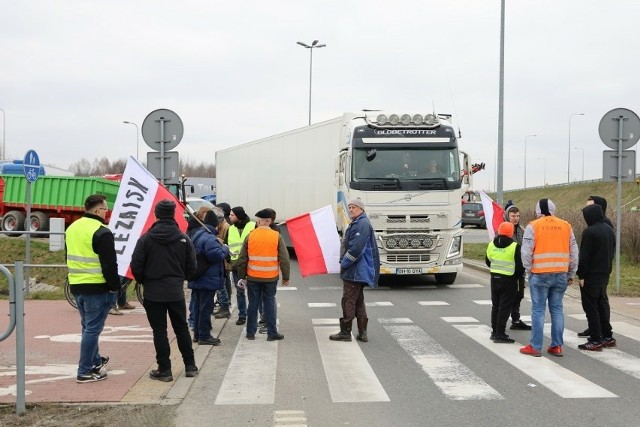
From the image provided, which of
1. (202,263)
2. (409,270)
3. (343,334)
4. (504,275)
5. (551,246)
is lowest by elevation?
(343,334)

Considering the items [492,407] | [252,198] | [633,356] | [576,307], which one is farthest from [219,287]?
[252,198]

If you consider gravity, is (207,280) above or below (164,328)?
above

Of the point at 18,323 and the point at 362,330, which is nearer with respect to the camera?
the point at 18,323

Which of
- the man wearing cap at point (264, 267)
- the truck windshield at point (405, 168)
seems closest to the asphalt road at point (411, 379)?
the man wearing cap at point (264, 267)

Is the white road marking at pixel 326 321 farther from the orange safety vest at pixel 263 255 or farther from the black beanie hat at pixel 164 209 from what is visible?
the black beanie hat at pixel 164 209

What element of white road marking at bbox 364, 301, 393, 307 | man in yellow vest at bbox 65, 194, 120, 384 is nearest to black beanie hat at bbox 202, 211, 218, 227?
man in yellow vest at bbox 65, 194, 120, 384

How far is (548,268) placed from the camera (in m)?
8.90

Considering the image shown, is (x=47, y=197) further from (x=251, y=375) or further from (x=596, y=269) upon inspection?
(x=596, y=269)

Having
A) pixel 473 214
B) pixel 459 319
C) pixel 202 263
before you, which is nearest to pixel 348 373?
pixel 202 263

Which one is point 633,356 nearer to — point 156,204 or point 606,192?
point 156,204

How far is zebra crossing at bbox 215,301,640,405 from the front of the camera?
23.0 ft

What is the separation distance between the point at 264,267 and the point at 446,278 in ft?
25.6

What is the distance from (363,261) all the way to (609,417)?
167 inches

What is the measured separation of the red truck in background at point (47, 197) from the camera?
99.7 feet
